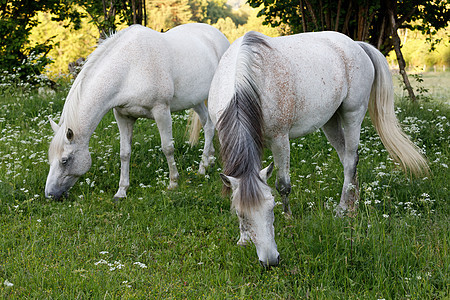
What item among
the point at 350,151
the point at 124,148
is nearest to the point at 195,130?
the point at 124,148

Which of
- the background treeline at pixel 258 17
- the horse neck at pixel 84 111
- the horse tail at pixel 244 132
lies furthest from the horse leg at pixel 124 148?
the horse tail at pixel 244 132

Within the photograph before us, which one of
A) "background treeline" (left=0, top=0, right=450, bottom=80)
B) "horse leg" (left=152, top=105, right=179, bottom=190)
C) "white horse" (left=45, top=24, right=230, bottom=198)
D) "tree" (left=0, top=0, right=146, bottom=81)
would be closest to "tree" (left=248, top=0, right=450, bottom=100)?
"background treeline" (left=0, top=0, right=450, bottom=80)

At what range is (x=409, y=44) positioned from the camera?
120ft

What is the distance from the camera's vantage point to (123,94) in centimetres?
510

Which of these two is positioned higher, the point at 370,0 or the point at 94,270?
the point at 370,0

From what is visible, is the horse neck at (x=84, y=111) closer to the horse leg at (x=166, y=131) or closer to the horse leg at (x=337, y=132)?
the horse leg at (x=166, y=131)

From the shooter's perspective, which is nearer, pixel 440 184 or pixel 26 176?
pixel 440 184

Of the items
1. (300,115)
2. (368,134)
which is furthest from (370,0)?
(300,115)

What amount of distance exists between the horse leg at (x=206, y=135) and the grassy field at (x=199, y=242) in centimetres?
27

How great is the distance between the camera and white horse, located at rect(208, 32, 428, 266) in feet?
10.4

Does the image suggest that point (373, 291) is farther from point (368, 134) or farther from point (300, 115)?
point (368, 134)

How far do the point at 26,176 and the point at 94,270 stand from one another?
274 centimetres

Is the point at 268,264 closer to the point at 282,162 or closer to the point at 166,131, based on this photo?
the point at 282,162

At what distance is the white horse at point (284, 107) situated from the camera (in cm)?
318
